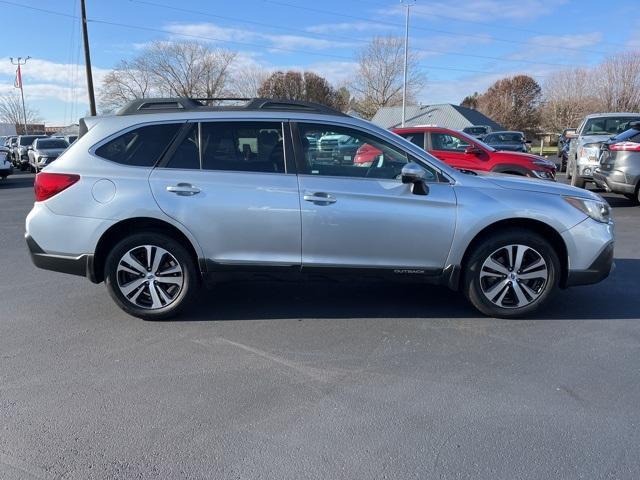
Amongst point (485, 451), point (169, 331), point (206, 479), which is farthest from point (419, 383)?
point (169, 331)

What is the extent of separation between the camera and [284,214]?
4.30 metres

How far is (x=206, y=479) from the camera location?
253cm

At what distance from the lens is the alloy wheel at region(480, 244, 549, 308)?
443 centimetres

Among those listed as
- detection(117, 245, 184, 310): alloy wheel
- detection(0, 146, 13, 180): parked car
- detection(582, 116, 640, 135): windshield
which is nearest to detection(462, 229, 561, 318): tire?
detection(117, 245, 184, 310): alloy wheel

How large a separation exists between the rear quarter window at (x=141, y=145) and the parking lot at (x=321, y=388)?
143 centimetres

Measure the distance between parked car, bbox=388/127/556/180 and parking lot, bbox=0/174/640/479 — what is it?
509cm

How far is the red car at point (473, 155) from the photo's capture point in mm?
10000

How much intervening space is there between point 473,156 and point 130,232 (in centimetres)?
768

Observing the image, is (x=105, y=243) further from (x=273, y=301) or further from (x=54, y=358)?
(x=273, y=301)

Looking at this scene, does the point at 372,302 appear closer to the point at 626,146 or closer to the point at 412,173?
the point at 412,173

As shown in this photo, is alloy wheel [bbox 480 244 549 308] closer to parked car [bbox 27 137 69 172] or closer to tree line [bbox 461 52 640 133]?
parked car [bbox 27 137 69 172]

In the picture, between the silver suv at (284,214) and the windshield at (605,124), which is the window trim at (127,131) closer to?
the silver suv at (284,214)

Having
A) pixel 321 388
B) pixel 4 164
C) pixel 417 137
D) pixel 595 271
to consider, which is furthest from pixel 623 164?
pixel 4 164

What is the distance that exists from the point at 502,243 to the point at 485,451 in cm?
210
